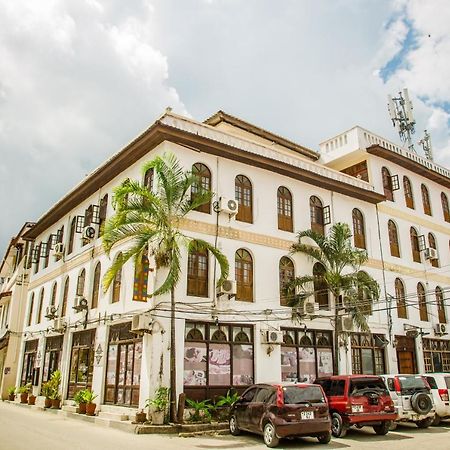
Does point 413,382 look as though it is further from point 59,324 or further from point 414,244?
point 59,324

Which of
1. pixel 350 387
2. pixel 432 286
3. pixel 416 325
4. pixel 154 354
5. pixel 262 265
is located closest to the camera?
pixel 350 387

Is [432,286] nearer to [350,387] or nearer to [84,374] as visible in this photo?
[350,387]

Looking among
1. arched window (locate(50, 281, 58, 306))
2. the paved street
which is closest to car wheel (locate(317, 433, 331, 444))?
the paved street

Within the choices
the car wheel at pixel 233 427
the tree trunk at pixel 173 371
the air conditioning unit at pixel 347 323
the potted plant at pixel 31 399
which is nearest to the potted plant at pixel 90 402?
the tree trunk at pixel 173 371

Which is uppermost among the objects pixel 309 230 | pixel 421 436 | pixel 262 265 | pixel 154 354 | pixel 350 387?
pixel 309 230

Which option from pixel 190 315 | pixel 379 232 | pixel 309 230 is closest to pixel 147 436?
pixel 190 315

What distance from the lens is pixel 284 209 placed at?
19.6 metres

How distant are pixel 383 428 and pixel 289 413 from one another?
363cm

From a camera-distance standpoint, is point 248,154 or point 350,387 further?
point 248,154

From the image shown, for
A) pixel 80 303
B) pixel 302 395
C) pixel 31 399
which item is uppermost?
pixel 80 303

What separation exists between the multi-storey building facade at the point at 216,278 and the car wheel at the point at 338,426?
14.4 feet

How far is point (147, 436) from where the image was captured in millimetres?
12469

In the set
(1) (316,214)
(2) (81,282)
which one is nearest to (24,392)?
(2) (81,282)

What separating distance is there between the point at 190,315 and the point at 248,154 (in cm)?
679
